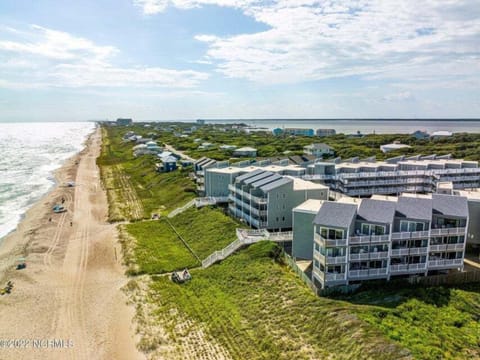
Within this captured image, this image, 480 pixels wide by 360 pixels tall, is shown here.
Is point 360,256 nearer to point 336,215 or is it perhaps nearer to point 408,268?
point 336,215

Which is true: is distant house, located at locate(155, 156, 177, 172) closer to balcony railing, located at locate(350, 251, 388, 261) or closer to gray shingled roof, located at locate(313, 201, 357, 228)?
gray shingled roof, located at locate(313, 201, 357, 228)

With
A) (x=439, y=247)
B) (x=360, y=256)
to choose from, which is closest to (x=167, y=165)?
(x=360, y=256)

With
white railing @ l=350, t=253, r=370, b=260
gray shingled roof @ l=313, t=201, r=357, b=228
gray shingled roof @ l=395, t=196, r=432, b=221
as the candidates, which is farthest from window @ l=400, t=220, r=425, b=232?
gray shingled roof @ l=313, t=201, r=357, b=228

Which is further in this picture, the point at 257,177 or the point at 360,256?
the point at 257,177

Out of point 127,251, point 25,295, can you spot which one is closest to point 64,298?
point 25,295

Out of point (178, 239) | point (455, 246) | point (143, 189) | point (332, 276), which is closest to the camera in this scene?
point (332, 276)
